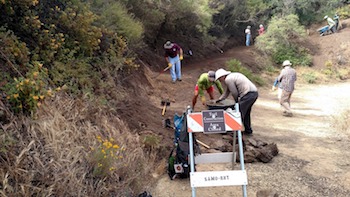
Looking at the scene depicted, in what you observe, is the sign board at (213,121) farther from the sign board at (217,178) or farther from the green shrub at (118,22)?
the green shrub at (118,22)

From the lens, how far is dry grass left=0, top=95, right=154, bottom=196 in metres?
3.41

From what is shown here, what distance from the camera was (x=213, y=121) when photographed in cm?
414

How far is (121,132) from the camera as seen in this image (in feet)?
18.6

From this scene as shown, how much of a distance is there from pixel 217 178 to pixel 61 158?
176 centimetres

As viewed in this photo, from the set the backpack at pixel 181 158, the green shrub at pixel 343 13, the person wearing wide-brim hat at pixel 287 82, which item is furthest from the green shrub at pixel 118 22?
the green shrub at pixel 343 13

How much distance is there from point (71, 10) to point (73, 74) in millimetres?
1590

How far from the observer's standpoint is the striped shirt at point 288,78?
9875 millimetres

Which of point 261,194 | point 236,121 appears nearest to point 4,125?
point 236,121

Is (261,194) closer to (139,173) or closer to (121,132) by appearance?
(139,173)

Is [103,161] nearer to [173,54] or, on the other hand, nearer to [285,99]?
[285,99]

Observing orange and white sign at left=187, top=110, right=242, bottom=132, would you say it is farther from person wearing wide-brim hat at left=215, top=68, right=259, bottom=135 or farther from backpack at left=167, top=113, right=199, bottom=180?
person wearing wide-brim hat at left=215, top=68, right=259, bottom=135

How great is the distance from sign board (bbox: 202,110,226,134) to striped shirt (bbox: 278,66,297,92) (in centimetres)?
640

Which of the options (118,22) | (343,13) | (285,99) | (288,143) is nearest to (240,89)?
(288,143)

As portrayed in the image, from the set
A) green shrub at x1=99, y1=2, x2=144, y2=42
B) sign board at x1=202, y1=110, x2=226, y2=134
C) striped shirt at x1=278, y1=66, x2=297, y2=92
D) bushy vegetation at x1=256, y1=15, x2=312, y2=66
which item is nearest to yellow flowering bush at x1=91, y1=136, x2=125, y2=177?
sign board at x1=202, y1=110, x2=226, y2=134
